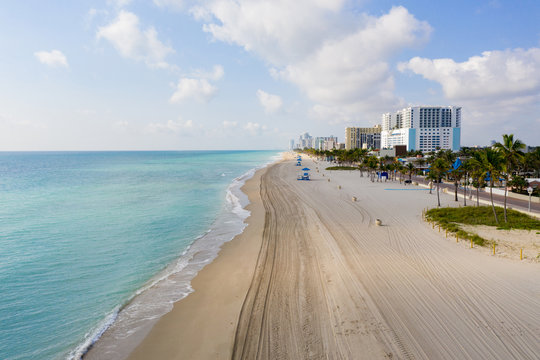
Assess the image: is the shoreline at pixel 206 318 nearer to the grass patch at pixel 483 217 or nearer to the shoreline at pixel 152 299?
the shoreline at pixel 152 299

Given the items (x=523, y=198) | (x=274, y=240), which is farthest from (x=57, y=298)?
(x=523, y=198)

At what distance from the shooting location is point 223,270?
563 inches

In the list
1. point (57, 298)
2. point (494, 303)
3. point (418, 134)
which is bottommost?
point (57, 298)

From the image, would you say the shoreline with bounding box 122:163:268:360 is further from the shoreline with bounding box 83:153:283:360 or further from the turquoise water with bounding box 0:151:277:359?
the turquoise water with bounding box 0:151:277:359

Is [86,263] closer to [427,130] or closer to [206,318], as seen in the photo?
[206,318]

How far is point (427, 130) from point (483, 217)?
154 meters

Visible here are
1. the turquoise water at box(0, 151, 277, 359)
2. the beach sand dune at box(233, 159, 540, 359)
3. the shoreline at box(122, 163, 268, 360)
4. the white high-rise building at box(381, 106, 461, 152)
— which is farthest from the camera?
the white high-rise building at box(381, 106, 461, 152)

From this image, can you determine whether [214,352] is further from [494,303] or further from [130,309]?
[494,303]

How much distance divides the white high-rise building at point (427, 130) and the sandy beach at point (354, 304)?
15249cm

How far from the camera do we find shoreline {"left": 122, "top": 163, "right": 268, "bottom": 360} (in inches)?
333

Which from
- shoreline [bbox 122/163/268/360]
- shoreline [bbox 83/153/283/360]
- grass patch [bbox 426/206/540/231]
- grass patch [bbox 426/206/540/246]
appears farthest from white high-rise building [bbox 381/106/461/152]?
shoreline [bbox 122/163/268/360]

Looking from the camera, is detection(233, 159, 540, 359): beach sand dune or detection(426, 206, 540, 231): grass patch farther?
detection(426, 206, 540, 231): grass patch

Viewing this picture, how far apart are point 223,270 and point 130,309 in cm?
457

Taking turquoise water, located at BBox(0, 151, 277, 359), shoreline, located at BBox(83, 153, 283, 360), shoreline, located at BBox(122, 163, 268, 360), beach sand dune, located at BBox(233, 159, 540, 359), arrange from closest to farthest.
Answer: beach sand dune, located at BBox(233, 159, 540, 359) → shoreline, located at BBox(122, 163, 268, 360) → shoreline, located at BBox(83, 153, 283, 360) → turquoise water, located at BBox(0, 151, 277, 359)
